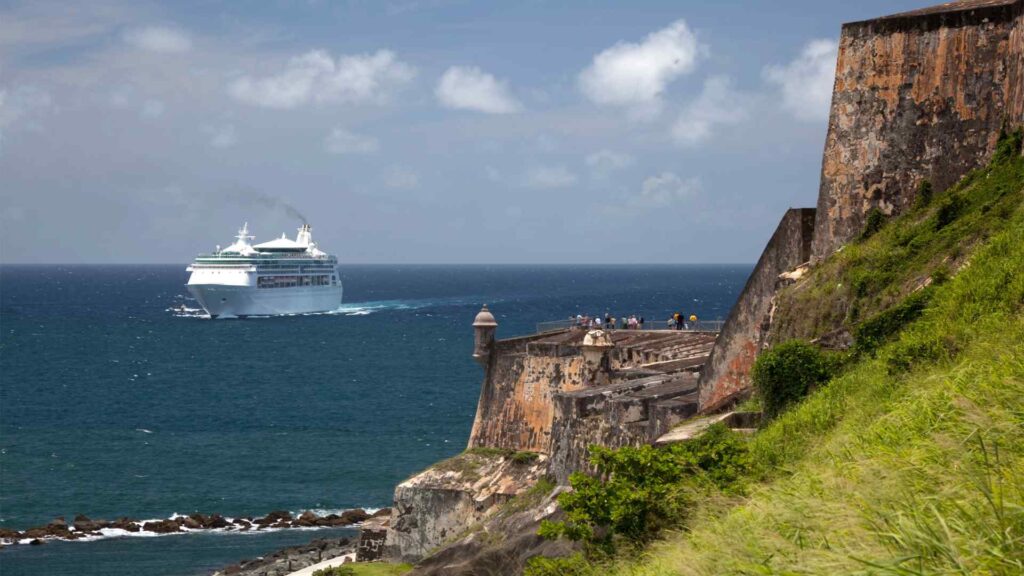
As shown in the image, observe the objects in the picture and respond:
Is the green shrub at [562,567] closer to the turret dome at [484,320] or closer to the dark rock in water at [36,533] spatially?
the turret dome at [484,320]

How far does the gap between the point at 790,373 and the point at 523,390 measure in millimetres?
12251

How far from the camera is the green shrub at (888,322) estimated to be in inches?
470

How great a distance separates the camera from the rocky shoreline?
105 feet

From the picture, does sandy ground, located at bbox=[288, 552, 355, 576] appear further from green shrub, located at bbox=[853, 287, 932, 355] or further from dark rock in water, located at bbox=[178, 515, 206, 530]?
green shrub, located at bbox=[853, 287, 932, 355]

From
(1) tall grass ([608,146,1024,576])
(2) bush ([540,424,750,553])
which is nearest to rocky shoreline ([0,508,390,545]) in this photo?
A: (2) bush ([540,424,750,553])

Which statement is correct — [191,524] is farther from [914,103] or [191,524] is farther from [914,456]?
[914,456]

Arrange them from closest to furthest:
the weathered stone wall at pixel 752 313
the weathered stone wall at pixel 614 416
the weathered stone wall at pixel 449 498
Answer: the weathered stone wall at pixel 614 416, the weathered stone wall at pixel 752 313, the weathered stone wall at pixel 449 498

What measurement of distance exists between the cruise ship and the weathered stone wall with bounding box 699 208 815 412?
90.9 meters

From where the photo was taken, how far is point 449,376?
63344mm

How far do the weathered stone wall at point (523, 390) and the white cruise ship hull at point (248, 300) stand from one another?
82.7 m

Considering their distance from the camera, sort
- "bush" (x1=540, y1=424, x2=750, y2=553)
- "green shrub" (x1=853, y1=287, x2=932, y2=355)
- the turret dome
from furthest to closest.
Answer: the turret dome → "green shrub" (x1=853, y1=287, x2=932, y2=355) → "bush" (x1=540, y1=424, x2=750, y2=553)

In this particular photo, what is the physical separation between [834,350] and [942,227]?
214cm

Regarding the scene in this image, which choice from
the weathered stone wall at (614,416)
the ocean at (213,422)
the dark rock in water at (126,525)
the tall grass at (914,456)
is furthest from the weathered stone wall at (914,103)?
the dark rock in water at (126,525)

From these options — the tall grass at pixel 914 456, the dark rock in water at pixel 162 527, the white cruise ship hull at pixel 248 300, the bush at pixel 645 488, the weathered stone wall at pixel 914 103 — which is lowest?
the dark rock in water at pixel 162 527
